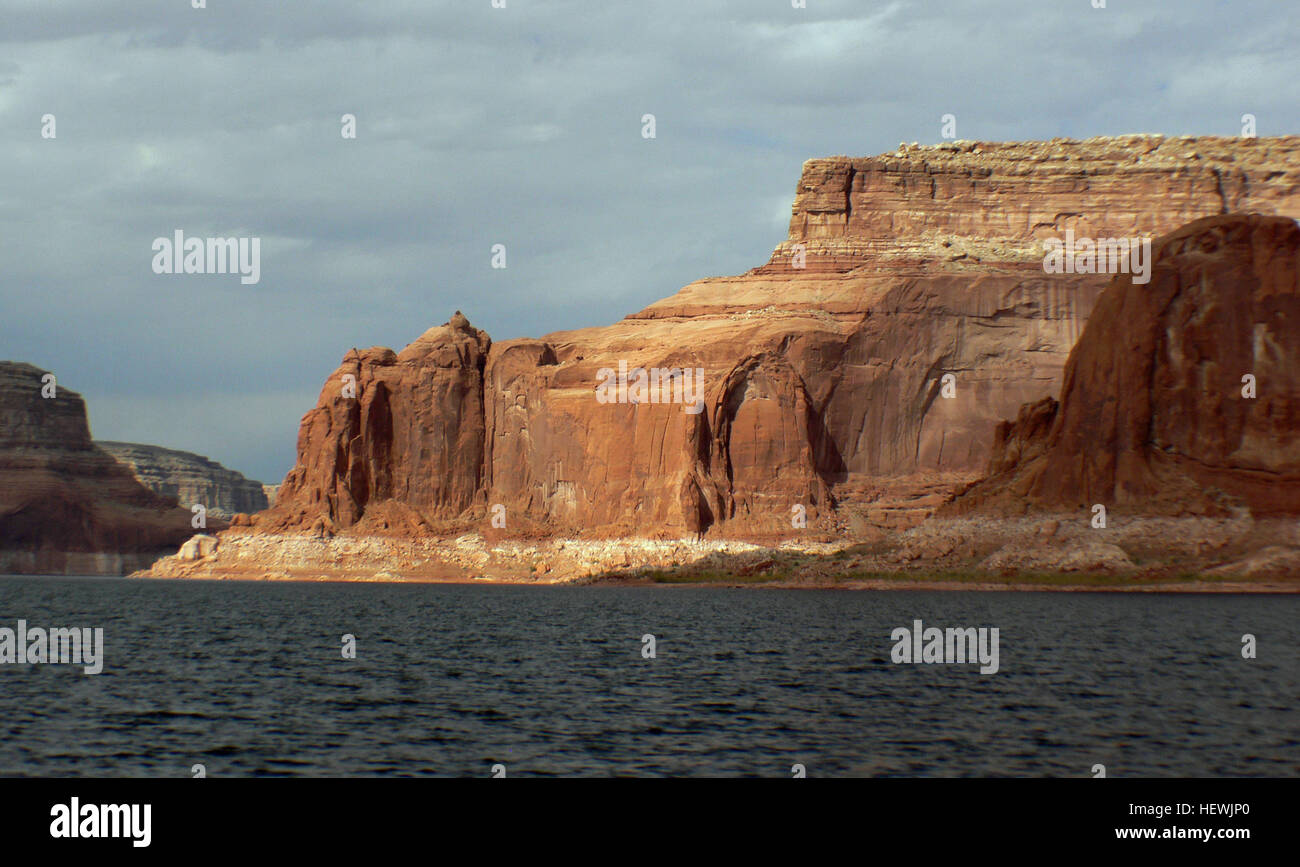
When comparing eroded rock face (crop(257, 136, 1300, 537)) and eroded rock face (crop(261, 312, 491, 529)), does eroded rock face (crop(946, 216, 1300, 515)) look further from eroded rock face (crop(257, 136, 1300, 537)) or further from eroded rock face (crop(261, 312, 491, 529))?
eroded rock face (crop(261, 312, 491, 529))

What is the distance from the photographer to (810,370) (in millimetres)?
139750

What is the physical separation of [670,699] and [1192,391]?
70.6m

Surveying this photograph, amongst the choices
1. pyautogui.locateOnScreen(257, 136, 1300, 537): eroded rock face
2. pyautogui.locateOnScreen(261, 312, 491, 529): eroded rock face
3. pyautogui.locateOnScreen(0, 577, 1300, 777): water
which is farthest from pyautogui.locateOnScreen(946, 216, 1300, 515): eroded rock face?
pyautogui.locateOnScreen(261, 312, 491, 529): eroded rock face

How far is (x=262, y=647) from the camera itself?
5566 centimetres

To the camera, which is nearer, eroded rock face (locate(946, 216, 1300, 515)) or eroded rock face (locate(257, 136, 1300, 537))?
eroded rock face (locate(946, 216, 1300, 515))

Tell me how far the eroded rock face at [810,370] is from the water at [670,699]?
6386 cm

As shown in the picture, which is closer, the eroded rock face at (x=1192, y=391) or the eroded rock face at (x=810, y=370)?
the eroded rock face at (x=1192, y=391)

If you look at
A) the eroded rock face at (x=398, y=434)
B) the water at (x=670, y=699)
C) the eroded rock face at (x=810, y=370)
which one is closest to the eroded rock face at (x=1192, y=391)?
the water at (x=670, y=699)

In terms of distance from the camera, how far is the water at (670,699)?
94.8 feet

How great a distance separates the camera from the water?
94.8 ft

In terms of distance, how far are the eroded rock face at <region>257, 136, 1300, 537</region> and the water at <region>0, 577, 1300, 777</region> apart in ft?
210

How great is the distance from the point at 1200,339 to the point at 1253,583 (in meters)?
20.2

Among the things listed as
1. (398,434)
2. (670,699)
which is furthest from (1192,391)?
(398,434)

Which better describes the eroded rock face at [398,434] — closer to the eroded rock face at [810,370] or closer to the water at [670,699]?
the eroded rock face at [810,370]
